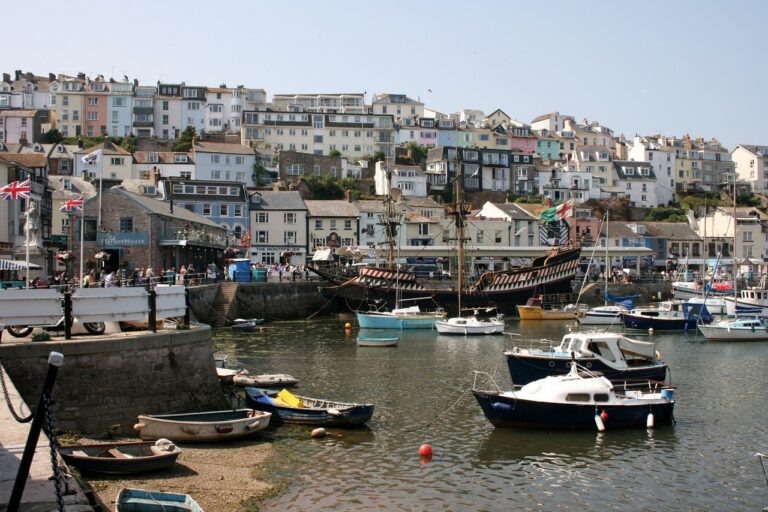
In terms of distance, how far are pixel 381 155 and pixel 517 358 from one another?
96726 millimetres

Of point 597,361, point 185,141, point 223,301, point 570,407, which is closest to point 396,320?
point 223,301

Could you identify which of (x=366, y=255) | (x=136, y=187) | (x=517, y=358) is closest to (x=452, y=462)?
(x=517, y=358)

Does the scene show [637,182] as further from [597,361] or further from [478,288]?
[597,361]

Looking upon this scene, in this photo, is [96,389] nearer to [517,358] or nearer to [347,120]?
[517,358]

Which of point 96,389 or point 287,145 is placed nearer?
point 96,389

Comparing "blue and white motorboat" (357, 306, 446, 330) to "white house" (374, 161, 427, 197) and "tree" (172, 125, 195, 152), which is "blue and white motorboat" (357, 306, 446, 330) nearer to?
"white house" (374, 161, 427, 197)

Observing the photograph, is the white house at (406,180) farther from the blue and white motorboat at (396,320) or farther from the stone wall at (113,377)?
the stone wall at (113,377)

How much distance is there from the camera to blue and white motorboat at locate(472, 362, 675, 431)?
82.9 feet

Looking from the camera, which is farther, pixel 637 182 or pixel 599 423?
pixel 637 182

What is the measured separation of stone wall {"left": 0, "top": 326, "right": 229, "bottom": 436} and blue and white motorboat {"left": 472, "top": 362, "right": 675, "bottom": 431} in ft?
30.6

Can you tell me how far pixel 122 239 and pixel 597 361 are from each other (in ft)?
132

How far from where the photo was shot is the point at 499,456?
75.0 ft

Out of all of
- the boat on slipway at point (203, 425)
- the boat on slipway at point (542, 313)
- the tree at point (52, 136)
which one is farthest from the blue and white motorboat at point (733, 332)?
the tree at point (52, 136)

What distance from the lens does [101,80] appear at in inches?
5049
